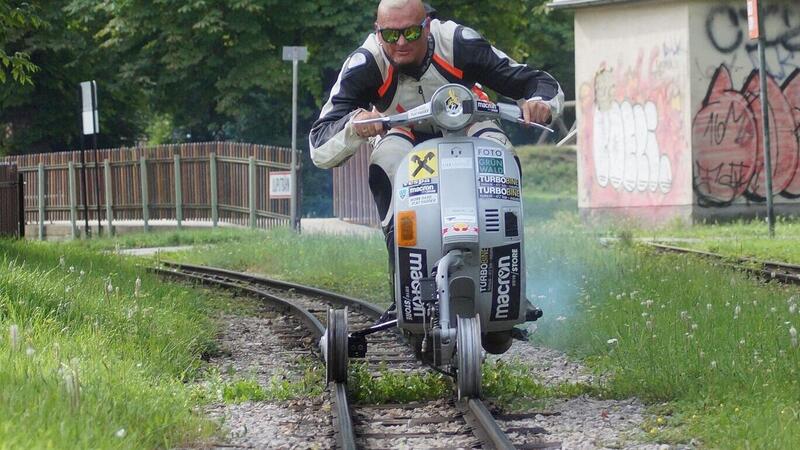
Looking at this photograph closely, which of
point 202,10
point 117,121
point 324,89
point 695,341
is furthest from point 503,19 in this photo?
point 695,341

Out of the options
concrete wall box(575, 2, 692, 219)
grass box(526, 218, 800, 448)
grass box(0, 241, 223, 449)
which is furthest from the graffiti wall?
grass box(0, 241, 223, 449)

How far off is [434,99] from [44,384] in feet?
6.97

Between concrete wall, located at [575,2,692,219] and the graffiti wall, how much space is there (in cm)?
28

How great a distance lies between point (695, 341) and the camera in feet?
26.2

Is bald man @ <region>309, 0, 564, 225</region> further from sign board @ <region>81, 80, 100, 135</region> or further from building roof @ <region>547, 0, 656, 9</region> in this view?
building roof @ <region>547, 0, 656, 9</region>

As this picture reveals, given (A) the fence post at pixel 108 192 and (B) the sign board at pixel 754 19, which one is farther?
(A) the fence post at pixel 108 192

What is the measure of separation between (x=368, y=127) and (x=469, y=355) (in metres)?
1.15

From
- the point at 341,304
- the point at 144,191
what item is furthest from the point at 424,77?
the point at 144,191

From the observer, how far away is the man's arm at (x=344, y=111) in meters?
6.95

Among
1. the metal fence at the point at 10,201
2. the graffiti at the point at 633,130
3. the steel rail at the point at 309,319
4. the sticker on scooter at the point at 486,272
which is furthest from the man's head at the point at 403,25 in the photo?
the graffiti at the point at 633,130

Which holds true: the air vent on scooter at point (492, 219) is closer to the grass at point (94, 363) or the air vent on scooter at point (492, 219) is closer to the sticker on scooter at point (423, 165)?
the sticker on scooter at point (423, 165)

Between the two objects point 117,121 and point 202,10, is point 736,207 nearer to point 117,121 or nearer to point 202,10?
point 202,10

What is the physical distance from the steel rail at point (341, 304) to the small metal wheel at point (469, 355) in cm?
7

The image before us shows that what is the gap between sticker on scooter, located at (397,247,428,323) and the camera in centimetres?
677
